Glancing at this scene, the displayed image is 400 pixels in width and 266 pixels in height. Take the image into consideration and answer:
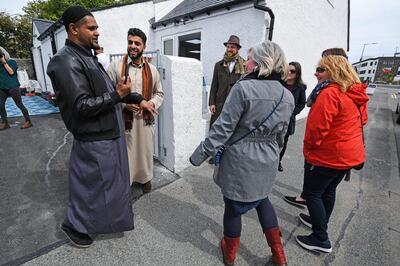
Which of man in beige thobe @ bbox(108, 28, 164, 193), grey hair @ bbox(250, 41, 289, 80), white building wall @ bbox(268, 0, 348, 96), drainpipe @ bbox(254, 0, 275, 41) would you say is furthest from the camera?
white building wall @ bbox(268, 0, 348, 96)

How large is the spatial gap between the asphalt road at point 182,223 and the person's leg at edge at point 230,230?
168 millimetres

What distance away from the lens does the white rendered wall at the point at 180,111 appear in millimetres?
3188

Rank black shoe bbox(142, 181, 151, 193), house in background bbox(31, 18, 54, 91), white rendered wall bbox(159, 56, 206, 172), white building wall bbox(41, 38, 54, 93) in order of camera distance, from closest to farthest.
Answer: black shoe bbox(142, 181, 151, 193), white rendered wall bbox(159, 56, 206, 172), white building wall bbox(41, 38, 54, 93), house in background bbox(31, 18, 54, 91)

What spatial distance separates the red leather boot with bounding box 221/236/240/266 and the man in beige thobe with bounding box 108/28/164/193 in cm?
145

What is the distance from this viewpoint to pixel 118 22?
8.34 meters

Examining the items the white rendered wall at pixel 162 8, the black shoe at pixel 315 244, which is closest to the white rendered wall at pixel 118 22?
the white rendered wall at pixel 162 8

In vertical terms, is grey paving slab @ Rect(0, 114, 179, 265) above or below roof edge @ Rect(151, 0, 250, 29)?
below

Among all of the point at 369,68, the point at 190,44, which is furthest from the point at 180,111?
the point at 369,68

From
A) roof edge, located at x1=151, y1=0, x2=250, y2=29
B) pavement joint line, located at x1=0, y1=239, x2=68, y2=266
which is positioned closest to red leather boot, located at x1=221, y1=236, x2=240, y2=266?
pavement joint line, located at x1=0, y1=239, x2=68, y2=266

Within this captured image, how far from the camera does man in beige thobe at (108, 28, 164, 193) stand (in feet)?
8.04

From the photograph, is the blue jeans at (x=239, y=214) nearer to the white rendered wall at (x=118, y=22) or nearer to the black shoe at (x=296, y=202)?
the black shoe at (x=296, y=202)

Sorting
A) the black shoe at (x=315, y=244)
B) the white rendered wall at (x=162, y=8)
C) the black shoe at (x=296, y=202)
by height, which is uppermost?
the white rendered wall at (x=162, y=8)

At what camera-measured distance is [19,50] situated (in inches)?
769

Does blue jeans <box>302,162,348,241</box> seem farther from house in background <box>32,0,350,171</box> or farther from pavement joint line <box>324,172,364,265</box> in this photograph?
house in background <box>32,0,350,171</box>
